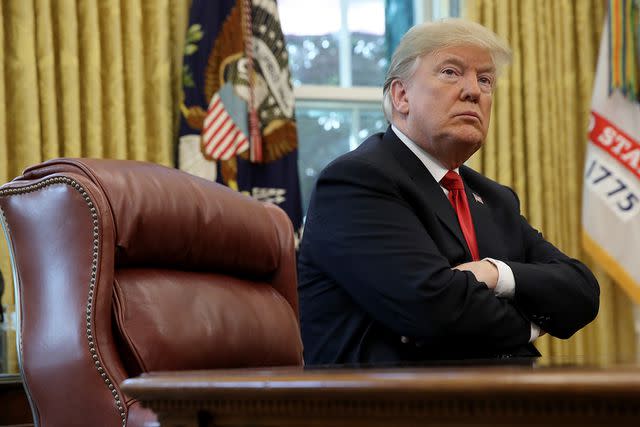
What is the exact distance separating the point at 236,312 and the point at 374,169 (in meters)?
0.41

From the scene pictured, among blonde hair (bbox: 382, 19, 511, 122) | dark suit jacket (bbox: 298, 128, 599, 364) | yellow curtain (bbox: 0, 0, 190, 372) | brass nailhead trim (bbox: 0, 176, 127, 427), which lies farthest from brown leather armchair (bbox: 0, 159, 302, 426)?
yellow curtain (bbox: 0, 0, 190, 372)

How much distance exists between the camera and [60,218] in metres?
1.61

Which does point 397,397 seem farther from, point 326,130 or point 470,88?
point 326,130

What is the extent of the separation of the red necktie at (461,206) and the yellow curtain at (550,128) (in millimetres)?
2012

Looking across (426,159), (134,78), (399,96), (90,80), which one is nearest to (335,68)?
(134,78)

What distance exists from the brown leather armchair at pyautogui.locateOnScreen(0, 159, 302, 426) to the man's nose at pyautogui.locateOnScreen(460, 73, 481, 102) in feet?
2.16

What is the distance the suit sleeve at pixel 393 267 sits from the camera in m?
1.74

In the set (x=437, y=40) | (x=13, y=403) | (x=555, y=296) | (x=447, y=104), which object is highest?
(x=437, y=40)

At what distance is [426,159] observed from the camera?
2.20 meters

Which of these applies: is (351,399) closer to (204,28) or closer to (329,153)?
(204,28)

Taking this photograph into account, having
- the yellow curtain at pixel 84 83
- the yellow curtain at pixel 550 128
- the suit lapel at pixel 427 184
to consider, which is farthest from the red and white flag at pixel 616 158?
the suit lapel at pixel 427 184

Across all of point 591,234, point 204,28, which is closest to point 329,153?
point 204,28

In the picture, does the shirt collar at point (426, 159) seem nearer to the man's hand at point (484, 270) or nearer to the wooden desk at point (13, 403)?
the man's hand at point (484, 270)

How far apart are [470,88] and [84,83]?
1681 mm
